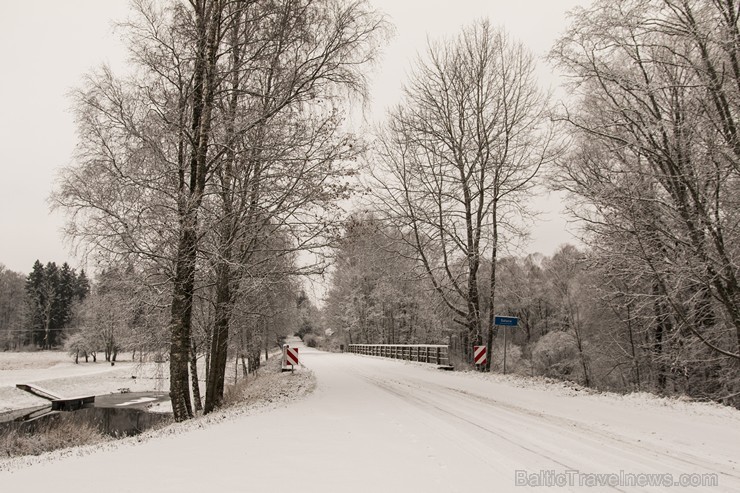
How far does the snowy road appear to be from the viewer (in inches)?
171

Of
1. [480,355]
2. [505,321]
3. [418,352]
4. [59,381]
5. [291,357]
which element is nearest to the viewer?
[505,321]

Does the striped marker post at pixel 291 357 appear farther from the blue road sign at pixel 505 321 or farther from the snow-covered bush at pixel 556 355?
the snow-covered bush at pixel 556 355

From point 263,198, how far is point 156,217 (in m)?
2.49

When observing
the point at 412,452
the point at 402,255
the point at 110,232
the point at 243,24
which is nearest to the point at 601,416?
the point at 412,452

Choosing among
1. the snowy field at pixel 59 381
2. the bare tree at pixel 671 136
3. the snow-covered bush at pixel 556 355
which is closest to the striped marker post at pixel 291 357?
the bare tree at pixel 671 136

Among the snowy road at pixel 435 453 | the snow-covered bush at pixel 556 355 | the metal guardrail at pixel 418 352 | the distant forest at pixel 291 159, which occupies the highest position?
the distant forest at pixel 291 159

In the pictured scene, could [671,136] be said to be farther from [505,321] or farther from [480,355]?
[480,355]

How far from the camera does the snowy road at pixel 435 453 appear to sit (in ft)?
14.3

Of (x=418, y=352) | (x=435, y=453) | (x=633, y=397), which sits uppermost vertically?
→ (x=435, y=453)

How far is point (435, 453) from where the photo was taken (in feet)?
17.5

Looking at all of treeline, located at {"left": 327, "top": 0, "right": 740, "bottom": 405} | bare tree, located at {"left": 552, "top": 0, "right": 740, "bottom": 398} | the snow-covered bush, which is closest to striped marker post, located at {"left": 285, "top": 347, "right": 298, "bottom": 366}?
treeline, located at {"left": 327, "top": 0, "right": 740, "bottom": 405}

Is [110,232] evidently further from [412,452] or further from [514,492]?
[514,492]

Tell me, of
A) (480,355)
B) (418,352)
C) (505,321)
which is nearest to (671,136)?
(505,321)

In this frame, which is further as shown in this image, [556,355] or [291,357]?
[556,355]
